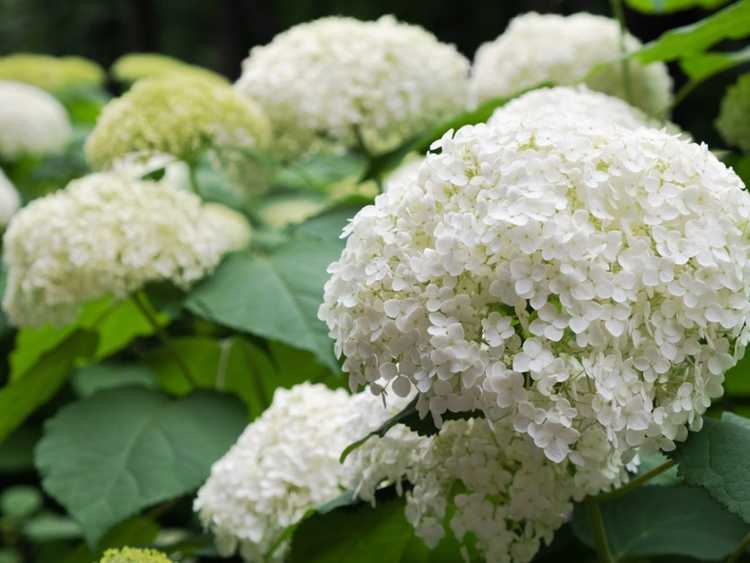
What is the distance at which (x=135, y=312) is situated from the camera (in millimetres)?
1842

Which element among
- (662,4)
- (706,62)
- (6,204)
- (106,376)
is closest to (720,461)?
(706,62)

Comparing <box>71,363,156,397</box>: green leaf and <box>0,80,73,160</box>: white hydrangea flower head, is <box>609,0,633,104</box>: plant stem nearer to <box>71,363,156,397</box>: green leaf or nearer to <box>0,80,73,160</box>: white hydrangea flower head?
<box>71,363,156,397</box>: green leaf

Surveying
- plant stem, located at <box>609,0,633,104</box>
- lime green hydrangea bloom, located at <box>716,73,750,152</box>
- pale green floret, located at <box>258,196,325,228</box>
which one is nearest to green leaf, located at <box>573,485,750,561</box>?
lime green hydrangea bloom, located at <box>716,73,750,152</box>

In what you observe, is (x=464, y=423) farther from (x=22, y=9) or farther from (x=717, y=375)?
(x=22, y=9)

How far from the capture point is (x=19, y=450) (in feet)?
7.06

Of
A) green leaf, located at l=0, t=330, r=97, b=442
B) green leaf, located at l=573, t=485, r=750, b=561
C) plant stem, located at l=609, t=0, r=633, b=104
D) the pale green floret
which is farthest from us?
the pale green floret

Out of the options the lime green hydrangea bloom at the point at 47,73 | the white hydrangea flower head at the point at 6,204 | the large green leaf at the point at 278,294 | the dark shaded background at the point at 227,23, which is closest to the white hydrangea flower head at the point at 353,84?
the large green leaf at the point at 278,294

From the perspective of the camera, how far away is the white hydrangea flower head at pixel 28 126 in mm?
2637

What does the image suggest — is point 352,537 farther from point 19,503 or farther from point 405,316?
point 19,503

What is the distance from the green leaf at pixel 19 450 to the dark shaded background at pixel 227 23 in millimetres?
1629

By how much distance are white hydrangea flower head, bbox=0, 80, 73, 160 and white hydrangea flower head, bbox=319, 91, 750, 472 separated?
1.98 meters

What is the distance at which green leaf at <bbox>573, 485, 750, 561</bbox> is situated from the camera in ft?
3.91

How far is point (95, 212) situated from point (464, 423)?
2.23 feet

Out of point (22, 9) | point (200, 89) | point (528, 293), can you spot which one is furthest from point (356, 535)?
point (22, 9)
